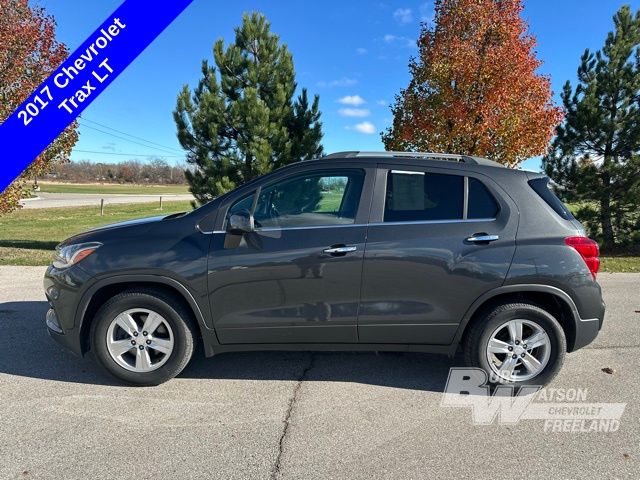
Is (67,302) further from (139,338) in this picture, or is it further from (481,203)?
(481,203)

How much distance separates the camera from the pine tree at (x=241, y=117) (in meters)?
9.64

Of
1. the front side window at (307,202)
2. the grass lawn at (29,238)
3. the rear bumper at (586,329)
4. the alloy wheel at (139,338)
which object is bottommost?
the grass lawn at (29,238)

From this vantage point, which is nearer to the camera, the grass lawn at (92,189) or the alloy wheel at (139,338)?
the alloy wheel at (139,338)

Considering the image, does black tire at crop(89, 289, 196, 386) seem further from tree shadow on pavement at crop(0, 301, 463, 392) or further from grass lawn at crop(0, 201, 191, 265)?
grass lawn at crop(0, 201, 191, 265)

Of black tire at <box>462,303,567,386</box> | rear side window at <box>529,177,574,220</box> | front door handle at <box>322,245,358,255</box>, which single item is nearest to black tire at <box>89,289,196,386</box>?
front door handle at <box>322,245,358,255</box>

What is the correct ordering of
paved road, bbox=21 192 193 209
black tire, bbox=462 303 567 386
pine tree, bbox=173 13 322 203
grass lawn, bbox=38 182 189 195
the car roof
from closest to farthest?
black tire, bbox=462 303 567 386, the car roof, pine tree, bbox=173 13 322 203, paved road, bbox=21 192 193 209, grass lawn, bbox=38 182 189 195

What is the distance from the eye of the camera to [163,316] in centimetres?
343

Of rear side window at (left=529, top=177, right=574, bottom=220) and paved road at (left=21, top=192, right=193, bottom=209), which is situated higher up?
rear side window at (left=529, top=177, right=574, bottom=220)

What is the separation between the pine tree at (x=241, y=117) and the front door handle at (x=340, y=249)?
664 cm

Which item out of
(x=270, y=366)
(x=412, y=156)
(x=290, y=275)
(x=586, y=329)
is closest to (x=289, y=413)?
(x=270, y=366)

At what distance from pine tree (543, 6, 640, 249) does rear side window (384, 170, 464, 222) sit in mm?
9267

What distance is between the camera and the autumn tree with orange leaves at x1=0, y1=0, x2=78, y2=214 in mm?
8234

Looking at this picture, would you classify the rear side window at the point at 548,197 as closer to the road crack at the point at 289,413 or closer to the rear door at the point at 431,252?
the rear door at the point at 431,252

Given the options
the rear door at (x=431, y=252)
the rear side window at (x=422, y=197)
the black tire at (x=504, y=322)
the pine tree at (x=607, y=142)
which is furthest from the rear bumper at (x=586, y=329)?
the pine tree at (x=607, y=142)
